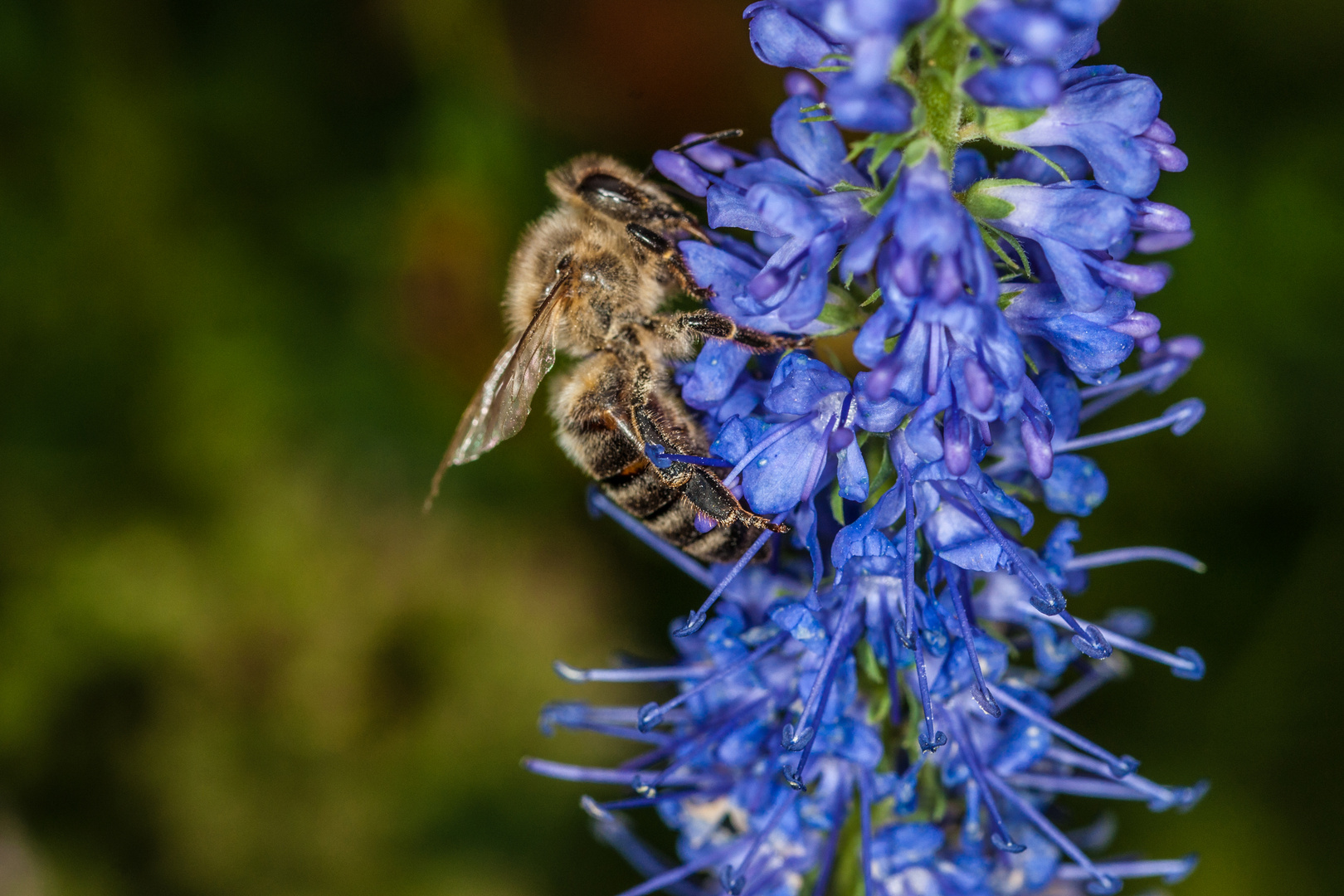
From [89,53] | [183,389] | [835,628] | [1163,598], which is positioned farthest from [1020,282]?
[89,53]

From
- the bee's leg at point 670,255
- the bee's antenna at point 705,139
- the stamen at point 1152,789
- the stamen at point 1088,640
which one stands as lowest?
the stamen at point 1152,789

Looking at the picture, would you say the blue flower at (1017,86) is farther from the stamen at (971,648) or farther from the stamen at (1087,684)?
the stamen at (1087,684)

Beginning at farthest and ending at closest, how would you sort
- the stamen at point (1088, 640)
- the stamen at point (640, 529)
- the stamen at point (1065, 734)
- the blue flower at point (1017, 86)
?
the stamen at point (640, 529), the stamen at point (1065, 734), the stamen at point (1088, 640), the blue flower at point (1017, 86)

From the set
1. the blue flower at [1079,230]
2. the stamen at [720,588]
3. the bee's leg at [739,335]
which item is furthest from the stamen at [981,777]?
the blue flower at [1079,230]

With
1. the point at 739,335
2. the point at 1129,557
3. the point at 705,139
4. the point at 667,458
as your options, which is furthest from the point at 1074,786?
the point at 705,139

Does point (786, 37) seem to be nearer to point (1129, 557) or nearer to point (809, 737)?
point (809, 737)

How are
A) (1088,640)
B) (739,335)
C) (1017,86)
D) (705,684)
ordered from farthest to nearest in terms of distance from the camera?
(705,684), (739,335), (1088,640), (1017,86)

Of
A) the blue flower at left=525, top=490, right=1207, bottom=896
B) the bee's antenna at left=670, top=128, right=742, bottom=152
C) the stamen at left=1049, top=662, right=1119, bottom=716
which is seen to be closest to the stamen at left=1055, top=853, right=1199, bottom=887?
the blue flower at left=525, top=490, right=1207, bottom=896
